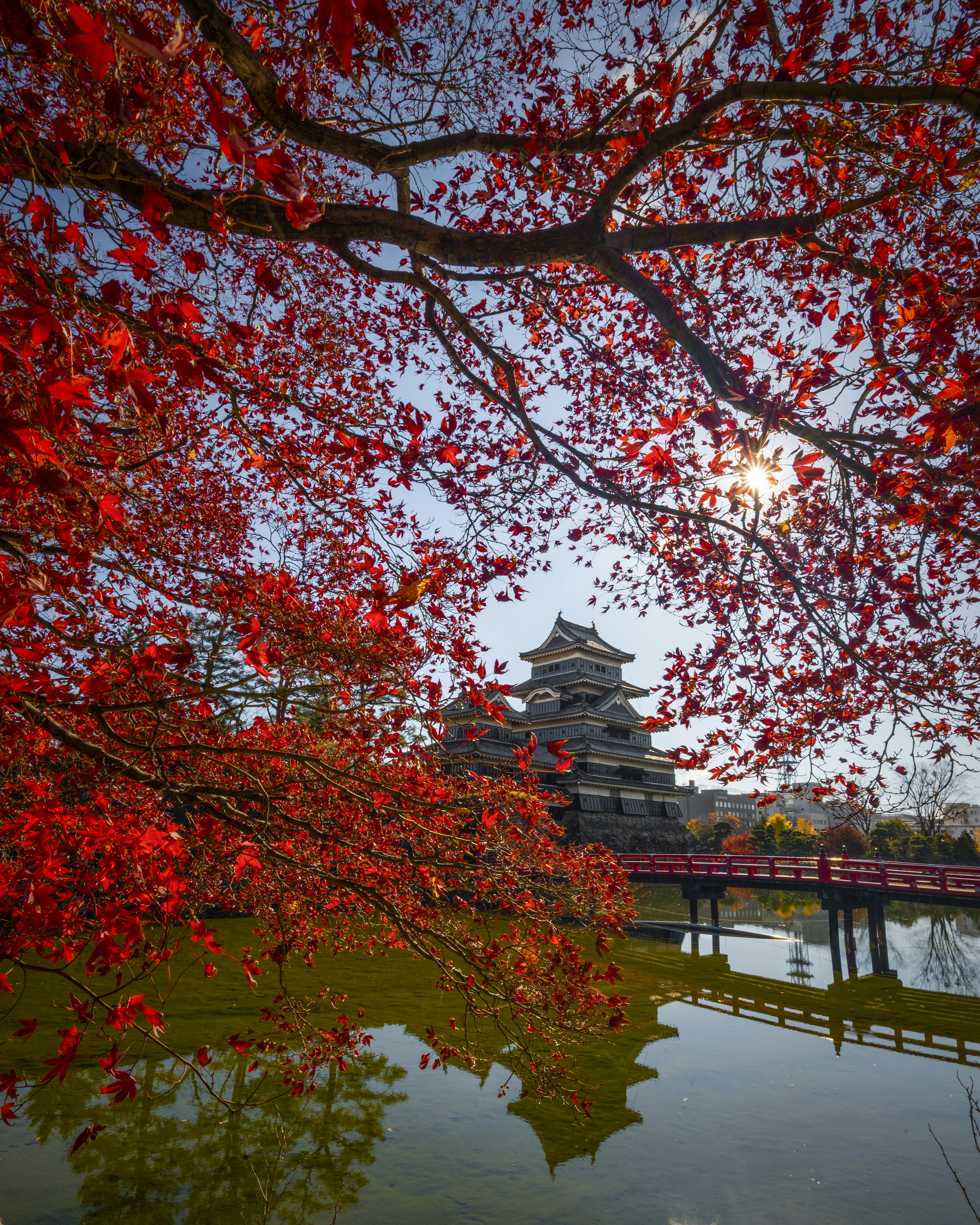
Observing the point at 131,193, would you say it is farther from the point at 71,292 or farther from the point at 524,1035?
the point at 524,1035

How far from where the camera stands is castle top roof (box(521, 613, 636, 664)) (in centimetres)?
2845

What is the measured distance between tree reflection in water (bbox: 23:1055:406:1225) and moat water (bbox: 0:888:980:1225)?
2 centimetres

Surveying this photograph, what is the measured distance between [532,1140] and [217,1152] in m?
2.63

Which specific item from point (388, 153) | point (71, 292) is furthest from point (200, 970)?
point (388, 153)

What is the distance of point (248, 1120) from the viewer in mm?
5469

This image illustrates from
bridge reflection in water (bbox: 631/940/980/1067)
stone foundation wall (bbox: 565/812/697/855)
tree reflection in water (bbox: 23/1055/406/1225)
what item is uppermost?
stone foundation wall (bbox: 565/812/697/855)

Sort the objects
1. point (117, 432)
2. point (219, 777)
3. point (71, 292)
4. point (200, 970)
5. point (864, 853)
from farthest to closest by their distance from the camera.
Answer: point (864, 853) → point (200, 970) → point (219, 777) → point (117, 432) → point (71, 292)

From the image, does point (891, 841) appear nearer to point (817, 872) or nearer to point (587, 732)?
point (587, 732)

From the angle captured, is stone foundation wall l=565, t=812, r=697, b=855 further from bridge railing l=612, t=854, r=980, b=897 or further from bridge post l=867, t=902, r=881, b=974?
bridge post l=867, t=902, r=881, b=974

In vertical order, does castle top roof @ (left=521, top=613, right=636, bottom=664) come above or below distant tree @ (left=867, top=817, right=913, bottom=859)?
above

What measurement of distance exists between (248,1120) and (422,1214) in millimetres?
1943

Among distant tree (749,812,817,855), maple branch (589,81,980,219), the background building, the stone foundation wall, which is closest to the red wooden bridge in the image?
the stone foundation wall

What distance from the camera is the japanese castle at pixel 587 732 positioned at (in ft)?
79.8

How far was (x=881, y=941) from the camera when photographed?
49.2 feet
